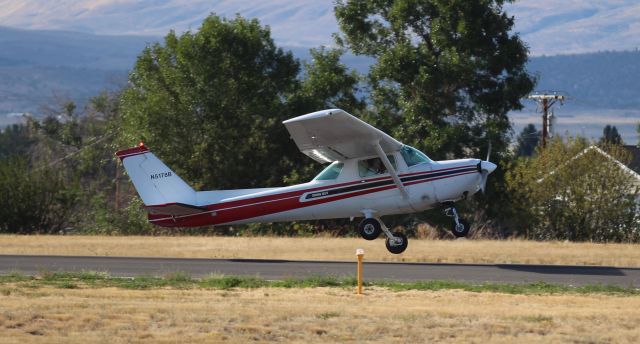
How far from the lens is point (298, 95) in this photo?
44156 millimetres

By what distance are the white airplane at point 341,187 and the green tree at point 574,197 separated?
15586 mm

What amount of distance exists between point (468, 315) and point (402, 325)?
1.48 meters

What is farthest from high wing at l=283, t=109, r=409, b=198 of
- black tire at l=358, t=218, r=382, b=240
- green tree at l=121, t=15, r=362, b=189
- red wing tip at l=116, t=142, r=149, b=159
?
green tree at l=121, t=15, r=362, b=189

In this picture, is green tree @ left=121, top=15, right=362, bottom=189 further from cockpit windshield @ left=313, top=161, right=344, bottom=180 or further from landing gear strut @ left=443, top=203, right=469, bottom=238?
landing gear strut @ left=443, top=203, right=469, bottom=238

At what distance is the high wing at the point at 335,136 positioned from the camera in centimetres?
2272

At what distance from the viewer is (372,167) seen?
24.9 meters

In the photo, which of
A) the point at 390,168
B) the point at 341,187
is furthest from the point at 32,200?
the point at 390,168

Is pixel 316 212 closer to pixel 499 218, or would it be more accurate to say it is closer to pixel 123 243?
pixel 123 243

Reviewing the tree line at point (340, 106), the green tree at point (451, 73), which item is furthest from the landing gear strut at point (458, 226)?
the green tree at point (451, 73)

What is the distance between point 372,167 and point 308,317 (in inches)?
333

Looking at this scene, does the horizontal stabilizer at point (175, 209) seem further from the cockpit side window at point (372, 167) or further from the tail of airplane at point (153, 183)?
the cockpit side window at point (372, 167)

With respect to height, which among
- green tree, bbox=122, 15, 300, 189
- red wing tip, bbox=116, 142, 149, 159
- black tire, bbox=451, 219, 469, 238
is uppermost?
green tree, bbox=122, 15, 300, 189

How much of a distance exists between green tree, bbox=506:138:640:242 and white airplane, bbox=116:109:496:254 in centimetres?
1559

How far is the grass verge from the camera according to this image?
819 inches
